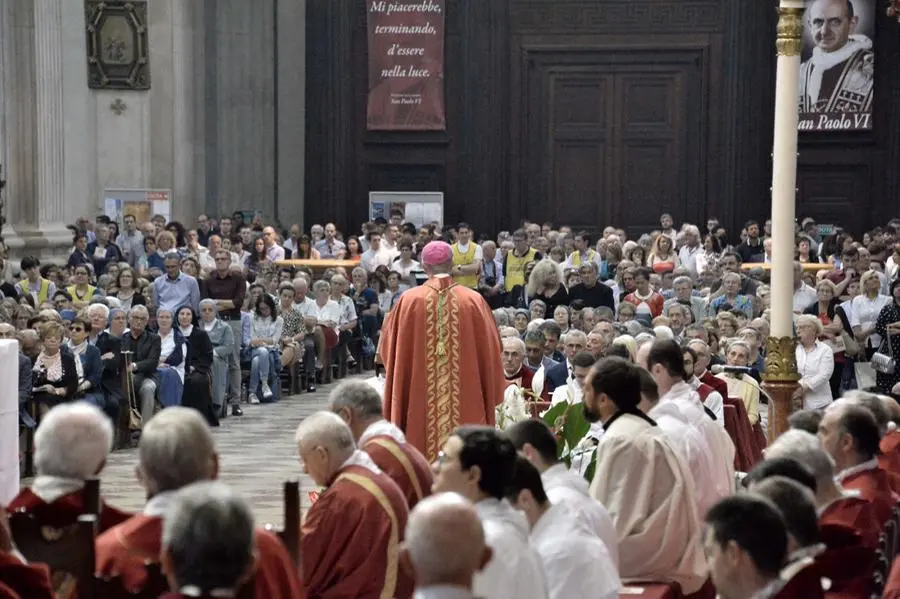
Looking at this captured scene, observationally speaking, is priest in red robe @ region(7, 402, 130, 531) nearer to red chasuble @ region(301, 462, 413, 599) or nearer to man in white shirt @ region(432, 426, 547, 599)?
man in white shirt @ region(432, 426, 547, 599)

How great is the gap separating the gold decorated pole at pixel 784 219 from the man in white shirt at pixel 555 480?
3.69 m

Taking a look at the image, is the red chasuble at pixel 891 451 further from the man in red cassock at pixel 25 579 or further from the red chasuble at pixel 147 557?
the man in red cassock at pixel 25 579

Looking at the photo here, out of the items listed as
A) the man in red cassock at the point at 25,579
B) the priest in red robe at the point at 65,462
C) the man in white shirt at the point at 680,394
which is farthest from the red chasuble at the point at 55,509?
the man in white shirt at the point at 680,394

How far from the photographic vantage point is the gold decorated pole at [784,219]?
991 cm

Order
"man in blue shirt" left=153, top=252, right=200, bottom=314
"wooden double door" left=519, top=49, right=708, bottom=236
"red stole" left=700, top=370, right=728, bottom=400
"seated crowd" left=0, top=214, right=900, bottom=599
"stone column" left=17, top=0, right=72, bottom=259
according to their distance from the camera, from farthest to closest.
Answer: "wooden double door" left=519, top=49, right=708, bottom=236
"stone column" left=17, top=0, right=72, bottom=259
"man in blue shirt" left=153, top=252, right=200, bottom=314
"red stole" left=700, top=370, right=728, bottom=400
"seated crowd" left=0, top=214, right=900, bottom=599

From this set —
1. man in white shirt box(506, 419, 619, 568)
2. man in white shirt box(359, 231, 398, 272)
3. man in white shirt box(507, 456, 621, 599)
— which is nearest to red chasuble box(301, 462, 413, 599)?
man in white shirt box(506, 419, 619, 568)

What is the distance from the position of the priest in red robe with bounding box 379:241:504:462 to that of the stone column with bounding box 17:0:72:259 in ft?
41.2

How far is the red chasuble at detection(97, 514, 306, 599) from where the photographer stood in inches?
193

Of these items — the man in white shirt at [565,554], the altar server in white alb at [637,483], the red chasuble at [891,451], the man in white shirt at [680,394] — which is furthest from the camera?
the man in white shirt at [680,394]

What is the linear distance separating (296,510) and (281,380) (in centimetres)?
1575

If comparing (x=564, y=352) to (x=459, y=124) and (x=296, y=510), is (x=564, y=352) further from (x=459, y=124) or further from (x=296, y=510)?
(x=459, y=124)

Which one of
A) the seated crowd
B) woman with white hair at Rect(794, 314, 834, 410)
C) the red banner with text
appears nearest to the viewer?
the seated crowd

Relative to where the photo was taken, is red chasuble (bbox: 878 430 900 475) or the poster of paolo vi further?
the poster of paolo vi

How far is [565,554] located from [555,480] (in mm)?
516
